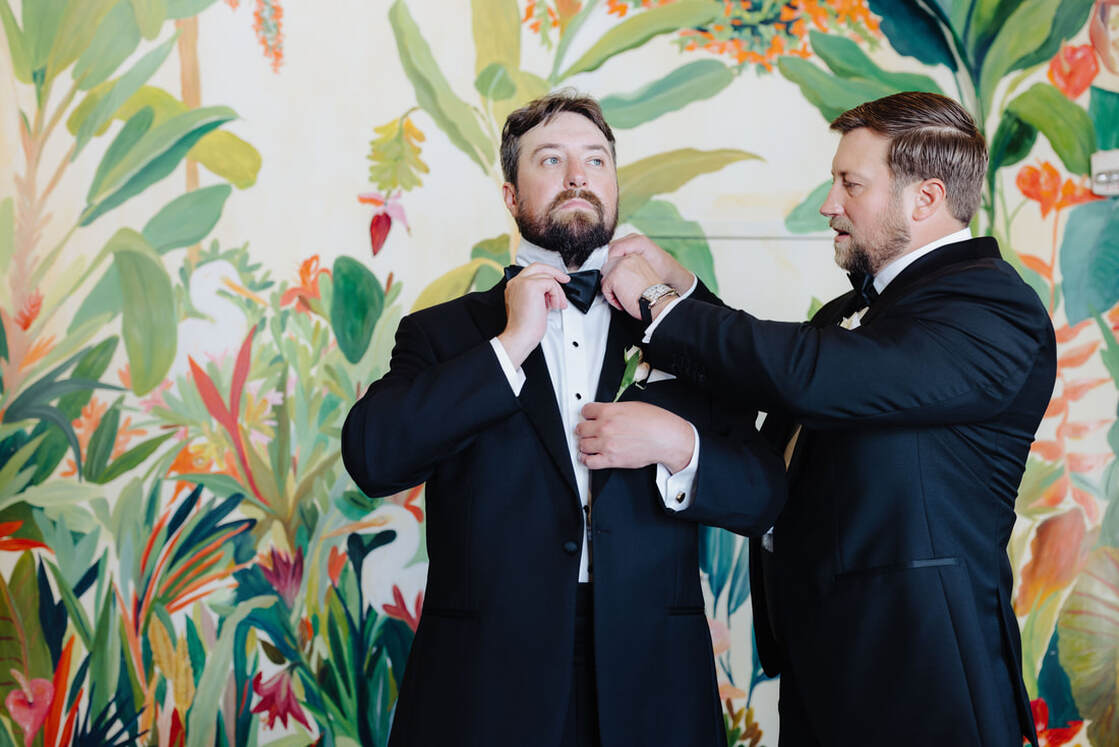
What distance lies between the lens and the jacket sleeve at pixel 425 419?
1716 mm

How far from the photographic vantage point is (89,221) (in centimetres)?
302

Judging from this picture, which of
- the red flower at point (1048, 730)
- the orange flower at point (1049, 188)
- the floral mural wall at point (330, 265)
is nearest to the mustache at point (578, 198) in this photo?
the floral mural wall at point (330, 265)

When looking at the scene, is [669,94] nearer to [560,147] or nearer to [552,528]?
[560,147]

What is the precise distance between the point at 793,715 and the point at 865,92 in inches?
82.9

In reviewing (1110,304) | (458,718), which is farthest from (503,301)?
(1110,304)

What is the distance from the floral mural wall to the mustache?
114 cm

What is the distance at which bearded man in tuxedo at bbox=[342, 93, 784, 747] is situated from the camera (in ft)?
5.59

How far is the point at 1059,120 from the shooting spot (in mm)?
3242

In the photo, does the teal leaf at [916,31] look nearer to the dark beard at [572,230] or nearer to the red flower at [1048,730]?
the dark beard at [572,230]

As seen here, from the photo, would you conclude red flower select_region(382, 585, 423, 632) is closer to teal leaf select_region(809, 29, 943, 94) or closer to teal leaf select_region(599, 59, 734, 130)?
teal leaf select_region(599, 59, 734, 130)

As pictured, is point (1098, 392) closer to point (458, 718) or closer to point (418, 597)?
point (418, 597)

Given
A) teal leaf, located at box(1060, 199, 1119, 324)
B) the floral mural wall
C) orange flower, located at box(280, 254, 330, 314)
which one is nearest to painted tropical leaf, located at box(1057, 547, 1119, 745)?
the floral mural wall

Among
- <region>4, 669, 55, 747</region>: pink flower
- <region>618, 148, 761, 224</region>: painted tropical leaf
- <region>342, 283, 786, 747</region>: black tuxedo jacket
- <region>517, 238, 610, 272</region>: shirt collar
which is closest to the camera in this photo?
<region>342, 283, 786, 747</region>: black tuxedo jacket

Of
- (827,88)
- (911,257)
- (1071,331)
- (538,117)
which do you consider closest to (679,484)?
(911,257)
